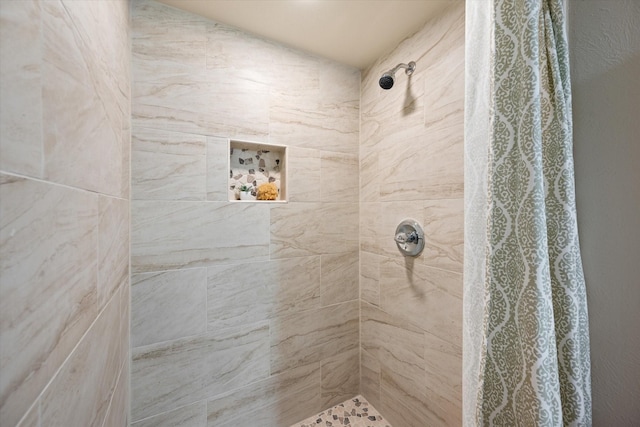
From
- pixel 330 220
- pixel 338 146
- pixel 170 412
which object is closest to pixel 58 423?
pixel 170 412

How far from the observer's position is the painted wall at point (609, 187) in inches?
24.2

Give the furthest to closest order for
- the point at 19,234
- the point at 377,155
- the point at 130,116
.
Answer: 1. the point at 377,155
2. the point at 130,116
3. the point at 19,234

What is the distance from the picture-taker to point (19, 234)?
12.1 inches

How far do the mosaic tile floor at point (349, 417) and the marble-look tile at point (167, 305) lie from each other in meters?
0.84

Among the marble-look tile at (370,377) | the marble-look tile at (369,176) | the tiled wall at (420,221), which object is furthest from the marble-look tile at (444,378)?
the marble-look tile at (369,176)

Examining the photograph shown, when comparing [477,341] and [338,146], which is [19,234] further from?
[338,146]

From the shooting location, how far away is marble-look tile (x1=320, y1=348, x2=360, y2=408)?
1395 mm

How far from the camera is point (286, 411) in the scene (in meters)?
1.28

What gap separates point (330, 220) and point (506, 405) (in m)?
1.00

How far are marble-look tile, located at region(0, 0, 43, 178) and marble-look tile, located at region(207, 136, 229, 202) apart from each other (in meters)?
0.75

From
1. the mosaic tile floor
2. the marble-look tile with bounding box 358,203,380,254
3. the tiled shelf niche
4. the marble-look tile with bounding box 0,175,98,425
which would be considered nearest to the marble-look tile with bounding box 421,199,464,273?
the marble-look tile with bounding box 358,203,380,254

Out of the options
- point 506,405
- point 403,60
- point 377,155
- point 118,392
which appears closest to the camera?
point 506,405

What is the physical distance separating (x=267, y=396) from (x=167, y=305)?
69 centimetres

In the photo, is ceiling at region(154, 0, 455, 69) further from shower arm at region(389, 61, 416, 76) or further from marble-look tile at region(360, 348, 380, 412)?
marble-look tile at region(360, 348, 380, 412)
